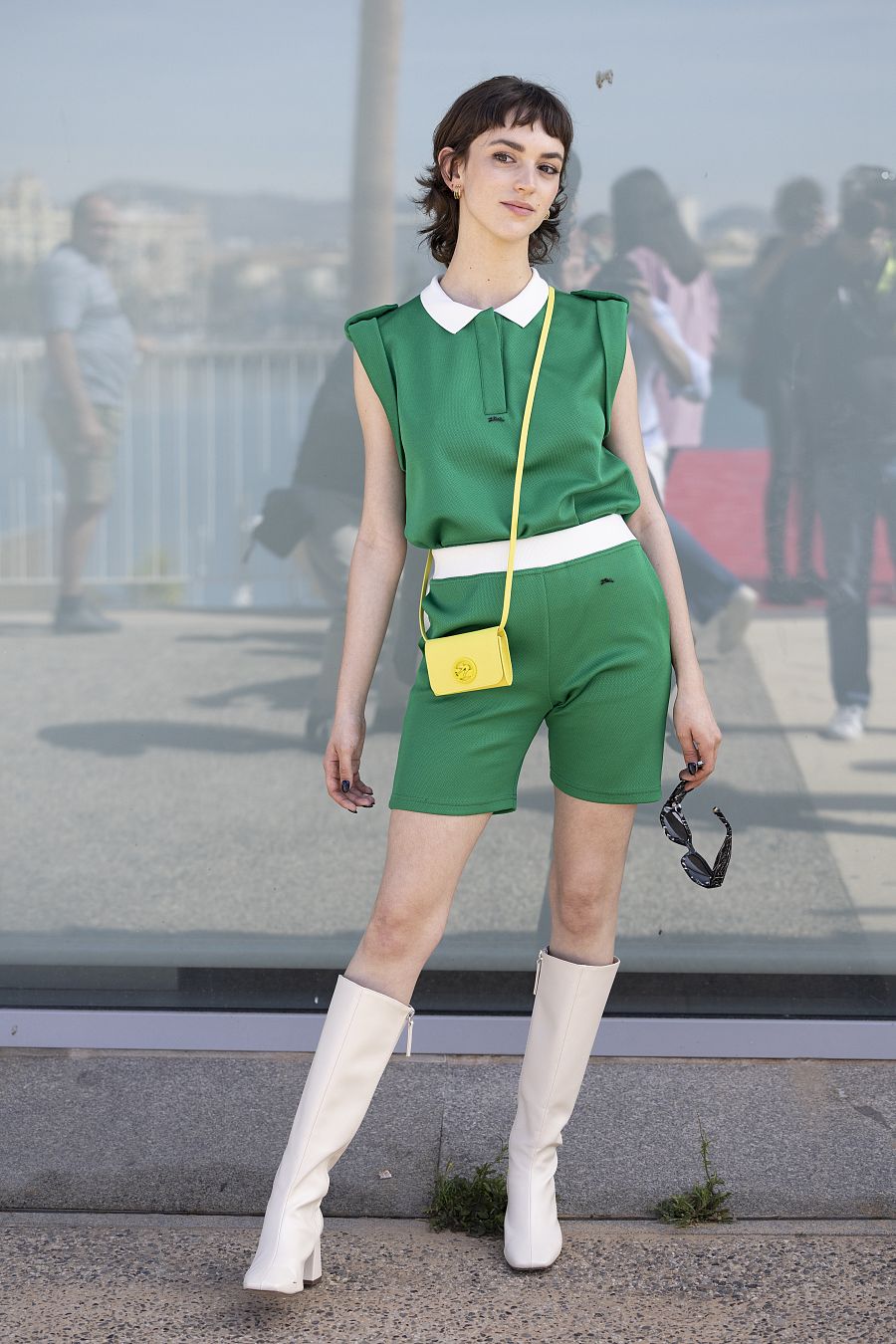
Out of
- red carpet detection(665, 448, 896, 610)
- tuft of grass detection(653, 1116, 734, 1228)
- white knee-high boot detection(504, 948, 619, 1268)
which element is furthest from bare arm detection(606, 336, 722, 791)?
red carpet detection(665, 448, 896, 610)

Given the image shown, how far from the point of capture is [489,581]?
2176mm

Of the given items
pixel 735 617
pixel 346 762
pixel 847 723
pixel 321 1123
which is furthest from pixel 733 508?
pixel 321 1123

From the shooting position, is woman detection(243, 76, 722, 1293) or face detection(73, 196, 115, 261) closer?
woman detection(243, 76, 722, 1293)

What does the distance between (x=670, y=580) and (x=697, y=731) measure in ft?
0.78

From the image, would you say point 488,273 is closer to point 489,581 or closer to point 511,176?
point 511,176

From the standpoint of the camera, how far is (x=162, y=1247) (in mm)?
2494

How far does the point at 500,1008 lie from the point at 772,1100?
665 millimetres

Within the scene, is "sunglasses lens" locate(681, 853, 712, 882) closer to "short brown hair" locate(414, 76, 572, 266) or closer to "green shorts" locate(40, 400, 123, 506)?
"short brown hair" locate(414, 76, 572, 266)

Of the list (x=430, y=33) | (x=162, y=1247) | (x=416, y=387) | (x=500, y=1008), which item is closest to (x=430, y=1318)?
(x=162, y=1247)

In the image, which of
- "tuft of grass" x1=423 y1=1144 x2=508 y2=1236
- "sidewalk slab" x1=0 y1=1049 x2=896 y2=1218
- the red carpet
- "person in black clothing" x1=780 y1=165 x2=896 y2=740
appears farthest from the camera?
the red carpet

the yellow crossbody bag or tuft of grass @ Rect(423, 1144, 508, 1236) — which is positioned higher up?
the yellow crossbody bag

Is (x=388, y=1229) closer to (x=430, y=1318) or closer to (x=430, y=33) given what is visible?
(x=430, y=1318)

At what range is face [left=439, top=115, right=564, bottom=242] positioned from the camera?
2.15m

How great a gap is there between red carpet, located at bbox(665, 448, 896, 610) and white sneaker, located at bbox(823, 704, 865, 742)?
0.85 feet
